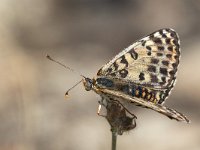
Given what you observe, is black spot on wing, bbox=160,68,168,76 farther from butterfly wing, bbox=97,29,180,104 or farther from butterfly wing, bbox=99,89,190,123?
butterfly wing, bbox=99,89,190,123

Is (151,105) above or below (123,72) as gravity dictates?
below

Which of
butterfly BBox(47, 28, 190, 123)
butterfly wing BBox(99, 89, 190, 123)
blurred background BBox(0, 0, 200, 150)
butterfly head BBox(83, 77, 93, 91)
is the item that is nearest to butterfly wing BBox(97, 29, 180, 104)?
butterfly BBox(47, 28, 190, 123)

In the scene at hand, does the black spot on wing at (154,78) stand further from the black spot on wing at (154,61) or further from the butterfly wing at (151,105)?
the butterfly wing at (151,105)

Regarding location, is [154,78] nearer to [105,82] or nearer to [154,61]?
[154,61]

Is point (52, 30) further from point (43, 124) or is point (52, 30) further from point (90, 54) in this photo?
point (43, 124)

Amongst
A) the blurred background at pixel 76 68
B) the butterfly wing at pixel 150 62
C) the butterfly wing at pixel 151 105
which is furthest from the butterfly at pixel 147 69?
the blurred background at pixel 76 68

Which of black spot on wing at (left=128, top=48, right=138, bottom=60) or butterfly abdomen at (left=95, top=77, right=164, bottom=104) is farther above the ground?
black spot on wing at (left=128, top=48, right=138, bottom=60)

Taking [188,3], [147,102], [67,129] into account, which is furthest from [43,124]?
[147,102]

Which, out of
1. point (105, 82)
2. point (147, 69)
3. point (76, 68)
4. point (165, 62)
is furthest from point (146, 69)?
point (76, 68)
